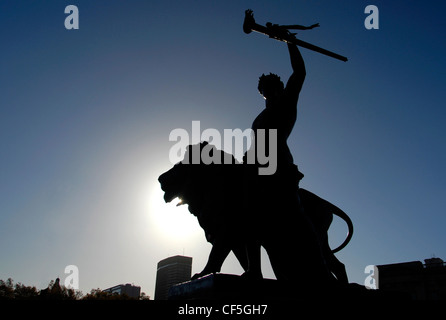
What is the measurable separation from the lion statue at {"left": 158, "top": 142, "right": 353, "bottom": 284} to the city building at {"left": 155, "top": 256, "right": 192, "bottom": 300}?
81.7m

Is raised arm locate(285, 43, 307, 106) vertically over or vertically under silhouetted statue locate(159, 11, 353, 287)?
over

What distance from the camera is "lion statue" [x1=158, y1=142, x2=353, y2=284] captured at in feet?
13.0

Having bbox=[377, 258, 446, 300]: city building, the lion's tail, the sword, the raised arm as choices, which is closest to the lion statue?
the lion's tail

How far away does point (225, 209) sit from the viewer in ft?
13.8

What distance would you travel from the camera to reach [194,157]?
4.91 meters

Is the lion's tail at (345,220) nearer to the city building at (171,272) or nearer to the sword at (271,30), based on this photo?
the sword at (271,30)

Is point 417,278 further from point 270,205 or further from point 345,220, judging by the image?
point 270,205

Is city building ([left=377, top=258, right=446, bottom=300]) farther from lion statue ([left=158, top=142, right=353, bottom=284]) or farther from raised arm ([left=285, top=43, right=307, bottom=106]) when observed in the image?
raised arm ([left=285, top=43, right=307, bottom=106])

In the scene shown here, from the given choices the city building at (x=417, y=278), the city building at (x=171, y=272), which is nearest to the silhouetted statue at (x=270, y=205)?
the city building at (x=417, y=278)

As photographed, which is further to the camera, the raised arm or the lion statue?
the raised arm
